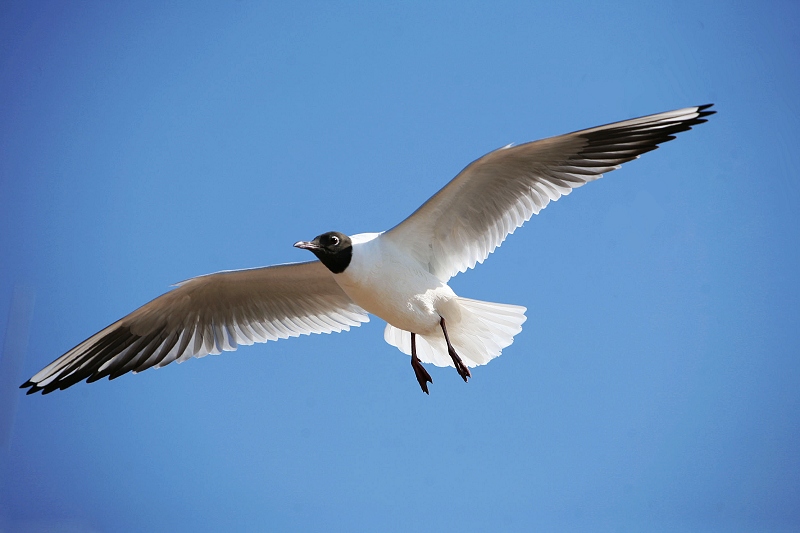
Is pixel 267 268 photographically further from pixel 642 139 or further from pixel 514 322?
pixel 642 139

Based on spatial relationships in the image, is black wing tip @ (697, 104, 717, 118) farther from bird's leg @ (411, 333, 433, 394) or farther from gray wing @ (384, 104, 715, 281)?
bird's leg @ (411, 333, 433, 394)

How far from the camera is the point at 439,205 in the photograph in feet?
13.4

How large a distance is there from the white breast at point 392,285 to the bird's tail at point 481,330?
16 cm

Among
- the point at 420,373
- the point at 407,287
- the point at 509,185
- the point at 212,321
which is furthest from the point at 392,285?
the point at 212,321

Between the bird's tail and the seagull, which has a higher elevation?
the seagull

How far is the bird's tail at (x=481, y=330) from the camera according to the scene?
422cm

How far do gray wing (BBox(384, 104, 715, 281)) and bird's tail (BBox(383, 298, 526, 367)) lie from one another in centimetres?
22

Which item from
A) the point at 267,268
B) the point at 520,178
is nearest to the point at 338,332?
the point at 267,268

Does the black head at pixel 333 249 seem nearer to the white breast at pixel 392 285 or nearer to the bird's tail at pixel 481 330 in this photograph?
the white breast at pixel 392 285

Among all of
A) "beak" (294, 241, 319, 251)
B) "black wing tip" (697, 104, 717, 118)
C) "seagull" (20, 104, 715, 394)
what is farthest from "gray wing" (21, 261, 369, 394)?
"black wing tip" (697, 104, 717, 118)

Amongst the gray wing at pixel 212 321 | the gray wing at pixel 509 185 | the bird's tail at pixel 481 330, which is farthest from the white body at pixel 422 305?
A: the gray wing at pixel 212 321

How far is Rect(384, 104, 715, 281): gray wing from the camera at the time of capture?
Answer: 13.0 ft

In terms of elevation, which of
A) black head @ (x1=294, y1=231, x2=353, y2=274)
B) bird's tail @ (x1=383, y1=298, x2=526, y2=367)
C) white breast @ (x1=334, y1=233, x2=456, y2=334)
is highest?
black head @ (x1=294, y1=231, x2=353, y2=274)

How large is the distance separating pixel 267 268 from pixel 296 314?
464mm
